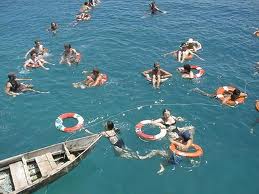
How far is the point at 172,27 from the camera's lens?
113 ft

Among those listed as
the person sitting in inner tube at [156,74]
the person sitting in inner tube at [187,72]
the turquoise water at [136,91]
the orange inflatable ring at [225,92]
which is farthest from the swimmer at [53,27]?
the orange inflatable ring at [225,92]

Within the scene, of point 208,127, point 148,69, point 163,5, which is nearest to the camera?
point 208,127

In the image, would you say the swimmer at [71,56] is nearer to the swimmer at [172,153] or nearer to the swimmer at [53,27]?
the swimmer at [53,27]

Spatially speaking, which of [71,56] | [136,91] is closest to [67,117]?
[136,91]

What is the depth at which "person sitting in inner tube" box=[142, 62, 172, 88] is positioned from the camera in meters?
25.3

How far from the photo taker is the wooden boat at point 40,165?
56.0ft

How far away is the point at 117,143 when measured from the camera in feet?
65.1

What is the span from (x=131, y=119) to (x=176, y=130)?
3.15 meters

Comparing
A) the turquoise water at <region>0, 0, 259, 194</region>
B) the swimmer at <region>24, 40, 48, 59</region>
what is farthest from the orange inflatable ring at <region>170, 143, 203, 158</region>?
the swimmer at <region>24, 40, 48, 59</region>

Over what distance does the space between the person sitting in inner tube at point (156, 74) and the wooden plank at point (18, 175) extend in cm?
1101

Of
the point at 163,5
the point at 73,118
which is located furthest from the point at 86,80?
the point at 163,5

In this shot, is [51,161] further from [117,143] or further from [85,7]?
[85,7]

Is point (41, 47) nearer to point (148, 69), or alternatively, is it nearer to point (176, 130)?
point (148, 69)

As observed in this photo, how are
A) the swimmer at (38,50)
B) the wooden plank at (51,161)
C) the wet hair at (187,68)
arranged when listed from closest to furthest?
the wooden plank at (51,161)
the wet hair at (187,68)
the swimmer at (38,50)
